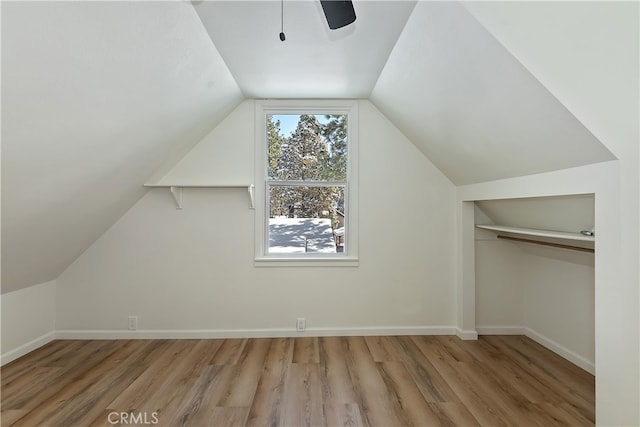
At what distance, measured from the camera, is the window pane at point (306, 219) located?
3139mm

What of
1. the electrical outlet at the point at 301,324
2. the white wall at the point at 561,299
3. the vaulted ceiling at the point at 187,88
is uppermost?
the vaulted ceiling at the point at 187,88

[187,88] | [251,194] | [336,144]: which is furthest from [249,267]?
[187,88]

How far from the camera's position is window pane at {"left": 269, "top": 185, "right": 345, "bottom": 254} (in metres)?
3.14

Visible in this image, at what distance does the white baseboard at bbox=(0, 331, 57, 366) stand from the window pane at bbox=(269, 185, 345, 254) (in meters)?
2.37

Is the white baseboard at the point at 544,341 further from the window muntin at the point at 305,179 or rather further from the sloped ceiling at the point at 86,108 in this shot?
the sloped ceiling at the point at 86,108

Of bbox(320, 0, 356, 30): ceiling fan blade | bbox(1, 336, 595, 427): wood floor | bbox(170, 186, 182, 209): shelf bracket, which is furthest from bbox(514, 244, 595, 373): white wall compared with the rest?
bbox(170, 186, 182, 209): shelf bracket

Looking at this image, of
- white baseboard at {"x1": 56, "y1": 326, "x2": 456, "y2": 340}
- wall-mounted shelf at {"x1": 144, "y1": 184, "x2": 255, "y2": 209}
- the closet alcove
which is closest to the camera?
the closet alcove

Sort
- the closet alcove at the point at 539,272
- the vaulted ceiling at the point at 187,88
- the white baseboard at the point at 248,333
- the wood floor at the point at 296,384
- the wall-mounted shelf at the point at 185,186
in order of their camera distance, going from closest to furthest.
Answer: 1. the vaulted ceiling at the point at 187,88
2. the wood floor at the point at 296,384
3. the closet alcove at the point at 539,272
4. the wall-mounted shelf at the point at 185,186
5. the white baseboard at the point at 248,333

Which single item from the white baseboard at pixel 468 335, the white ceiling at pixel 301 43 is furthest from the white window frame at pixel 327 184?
the white baseboard at pixel 468 335

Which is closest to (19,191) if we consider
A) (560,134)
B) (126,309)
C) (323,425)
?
(126,309)

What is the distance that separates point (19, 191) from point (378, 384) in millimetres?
2691

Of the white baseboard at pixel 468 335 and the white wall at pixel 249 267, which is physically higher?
the white wall at pixel 249 267

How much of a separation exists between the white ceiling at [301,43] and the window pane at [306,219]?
107 cm

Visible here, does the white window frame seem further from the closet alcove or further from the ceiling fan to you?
the ceiling fan
